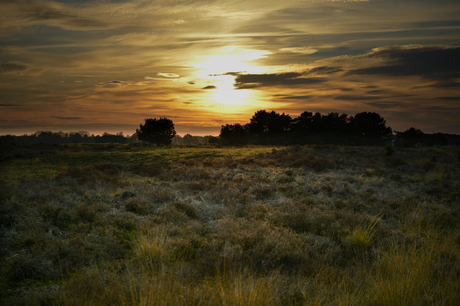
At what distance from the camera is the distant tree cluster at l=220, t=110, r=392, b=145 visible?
74500 mm

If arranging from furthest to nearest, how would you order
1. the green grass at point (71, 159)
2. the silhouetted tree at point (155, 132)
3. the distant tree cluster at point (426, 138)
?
the silhouetted tree at point (155, 132), the distant tree cluster at point (426, 138), the green grass at point (71, 159)

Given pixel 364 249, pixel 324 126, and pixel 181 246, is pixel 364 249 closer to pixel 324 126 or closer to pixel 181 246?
pixel 181 246

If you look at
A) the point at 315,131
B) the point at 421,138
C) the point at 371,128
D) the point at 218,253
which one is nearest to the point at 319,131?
the point at 315,131

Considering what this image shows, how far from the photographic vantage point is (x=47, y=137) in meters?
178

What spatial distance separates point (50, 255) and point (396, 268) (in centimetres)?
645

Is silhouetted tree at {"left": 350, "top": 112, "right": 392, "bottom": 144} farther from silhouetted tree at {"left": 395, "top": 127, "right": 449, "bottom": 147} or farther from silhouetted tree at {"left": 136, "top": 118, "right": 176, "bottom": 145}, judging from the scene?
silhouetted tree at {"left": 136, "top": 118, "right": 176, "bottom": 145}

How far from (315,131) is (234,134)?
2415 cm

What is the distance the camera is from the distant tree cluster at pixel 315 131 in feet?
244

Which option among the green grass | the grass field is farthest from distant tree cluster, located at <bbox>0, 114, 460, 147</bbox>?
the grass field

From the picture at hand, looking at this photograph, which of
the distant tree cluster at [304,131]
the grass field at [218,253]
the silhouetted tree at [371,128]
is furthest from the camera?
the silhouetted tree at [371,128]

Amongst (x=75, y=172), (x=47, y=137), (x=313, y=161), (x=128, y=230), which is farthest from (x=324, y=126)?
(x=47, y=137)

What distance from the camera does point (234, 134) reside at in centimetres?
8044

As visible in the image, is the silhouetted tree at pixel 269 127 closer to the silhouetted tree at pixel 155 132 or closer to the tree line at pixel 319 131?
the tree line at pixel 319 131

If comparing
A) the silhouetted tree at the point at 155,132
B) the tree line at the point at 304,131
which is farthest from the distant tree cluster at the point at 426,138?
the silhouetted tree at the point at 155,132
